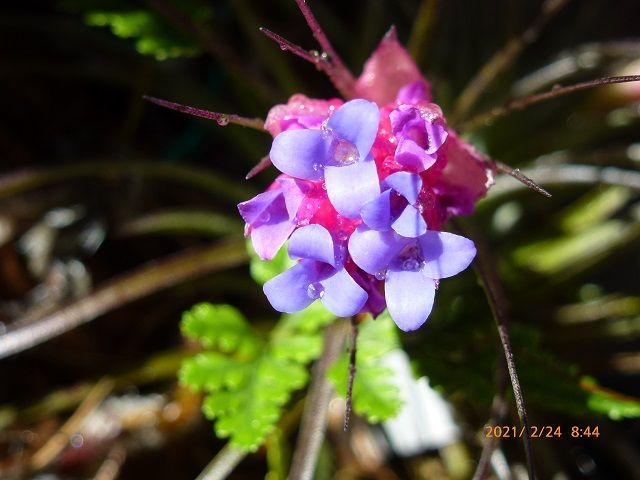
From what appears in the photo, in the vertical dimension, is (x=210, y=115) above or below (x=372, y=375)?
above

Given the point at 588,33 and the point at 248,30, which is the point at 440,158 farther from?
the point at 588,33

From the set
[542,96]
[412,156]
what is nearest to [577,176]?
[542,96]

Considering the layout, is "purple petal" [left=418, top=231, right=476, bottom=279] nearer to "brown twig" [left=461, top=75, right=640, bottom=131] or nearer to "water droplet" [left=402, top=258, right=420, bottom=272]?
"water droplet" [left=402, top=258, right=420, bottom=272]

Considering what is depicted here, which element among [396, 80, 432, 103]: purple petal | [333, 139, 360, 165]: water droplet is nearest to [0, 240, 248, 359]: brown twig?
[396, 80, 432, 103]: purple petal

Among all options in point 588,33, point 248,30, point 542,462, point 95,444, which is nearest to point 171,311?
point 95,444

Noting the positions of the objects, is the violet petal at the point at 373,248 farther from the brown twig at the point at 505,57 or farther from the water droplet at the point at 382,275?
the brown twig at the point at 505,57

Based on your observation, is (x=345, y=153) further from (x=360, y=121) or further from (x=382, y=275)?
(x=382, y=275)
